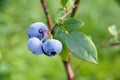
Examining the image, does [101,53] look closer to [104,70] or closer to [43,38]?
[104,70]

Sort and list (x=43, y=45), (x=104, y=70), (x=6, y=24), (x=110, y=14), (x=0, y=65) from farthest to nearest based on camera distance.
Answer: (x=110, y=14) < (x=104, y=70) < (x=6, y=24) < (x=0, y=65) < (x=43, y=45)

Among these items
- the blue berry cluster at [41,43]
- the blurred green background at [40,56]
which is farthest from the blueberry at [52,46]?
the blurred green background at [40,56]

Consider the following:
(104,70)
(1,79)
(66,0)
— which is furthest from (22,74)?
(66,0)

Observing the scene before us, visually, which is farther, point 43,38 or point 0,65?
point 0,65

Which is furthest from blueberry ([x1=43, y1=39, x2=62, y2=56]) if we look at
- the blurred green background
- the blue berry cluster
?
the blurred green background

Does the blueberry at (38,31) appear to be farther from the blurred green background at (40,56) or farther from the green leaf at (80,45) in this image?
the blurred green background at (40,56)

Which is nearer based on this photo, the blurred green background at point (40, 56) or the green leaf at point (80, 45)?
the green leaf at point (80, 45)

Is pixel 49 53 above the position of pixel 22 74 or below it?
above
